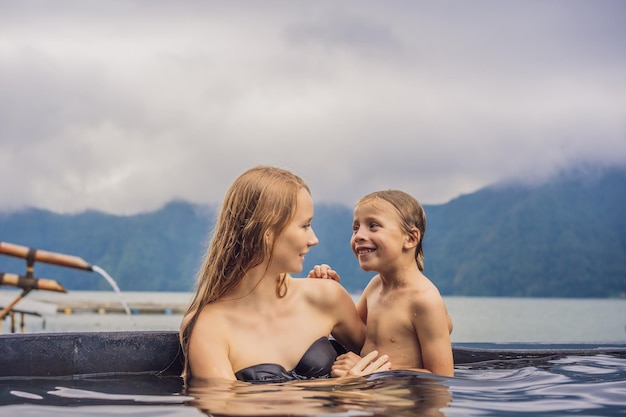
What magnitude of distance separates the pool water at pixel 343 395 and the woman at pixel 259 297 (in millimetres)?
243

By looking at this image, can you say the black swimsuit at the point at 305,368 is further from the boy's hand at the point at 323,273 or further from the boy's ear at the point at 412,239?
the boy's ear at the point at 412,239

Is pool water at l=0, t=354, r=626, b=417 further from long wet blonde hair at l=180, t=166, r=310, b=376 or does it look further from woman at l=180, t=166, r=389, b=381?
long wet blonde hair at l=180, t=166, r=310, b=376

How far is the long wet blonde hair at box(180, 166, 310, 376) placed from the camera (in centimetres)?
355

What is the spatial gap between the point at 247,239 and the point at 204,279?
1.20ft

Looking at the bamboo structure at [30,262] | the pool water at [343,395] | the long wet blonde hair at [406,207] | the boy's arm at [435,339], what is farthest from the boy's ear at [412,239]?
the bamboo structure at [30,262]

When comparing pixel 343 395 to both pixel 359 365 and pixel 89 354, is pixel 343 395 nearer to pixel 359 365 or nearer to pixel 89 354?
pixel 359 365

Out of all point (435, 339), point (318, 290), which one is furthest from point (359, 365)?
point (318, 290)

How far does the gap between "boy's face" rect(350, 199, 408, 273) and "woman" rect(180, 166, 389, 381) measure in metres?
0.30

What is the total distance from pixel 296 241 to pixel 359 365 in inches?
26.2

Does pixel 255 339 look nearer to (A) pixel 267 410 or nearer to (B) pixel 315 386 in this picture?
(B) pixel 315 386

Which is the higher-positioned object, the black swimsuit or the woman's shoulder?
the woman's shoulder

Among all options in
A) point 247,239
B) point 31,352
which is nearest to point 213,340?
point 247,239

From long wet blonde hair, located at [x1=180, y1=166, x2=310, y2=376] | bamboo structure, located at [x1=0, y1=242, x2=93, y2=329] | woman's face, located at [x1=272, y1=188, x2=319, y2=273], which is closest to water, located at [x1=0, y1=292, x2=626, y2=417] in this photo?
long wet blonde hair, located at [x1=180, y1=166, x2=310, y2=376]

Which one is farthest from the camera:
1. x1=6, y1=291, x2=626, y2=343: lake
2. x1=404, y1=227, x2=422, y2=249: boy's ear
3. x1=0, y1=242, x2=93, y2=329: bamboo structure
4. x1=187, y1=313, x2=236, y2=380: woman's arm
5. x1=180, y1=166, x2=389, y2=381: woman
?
x1=6, y1=291, x2=626, y2=343: lake
